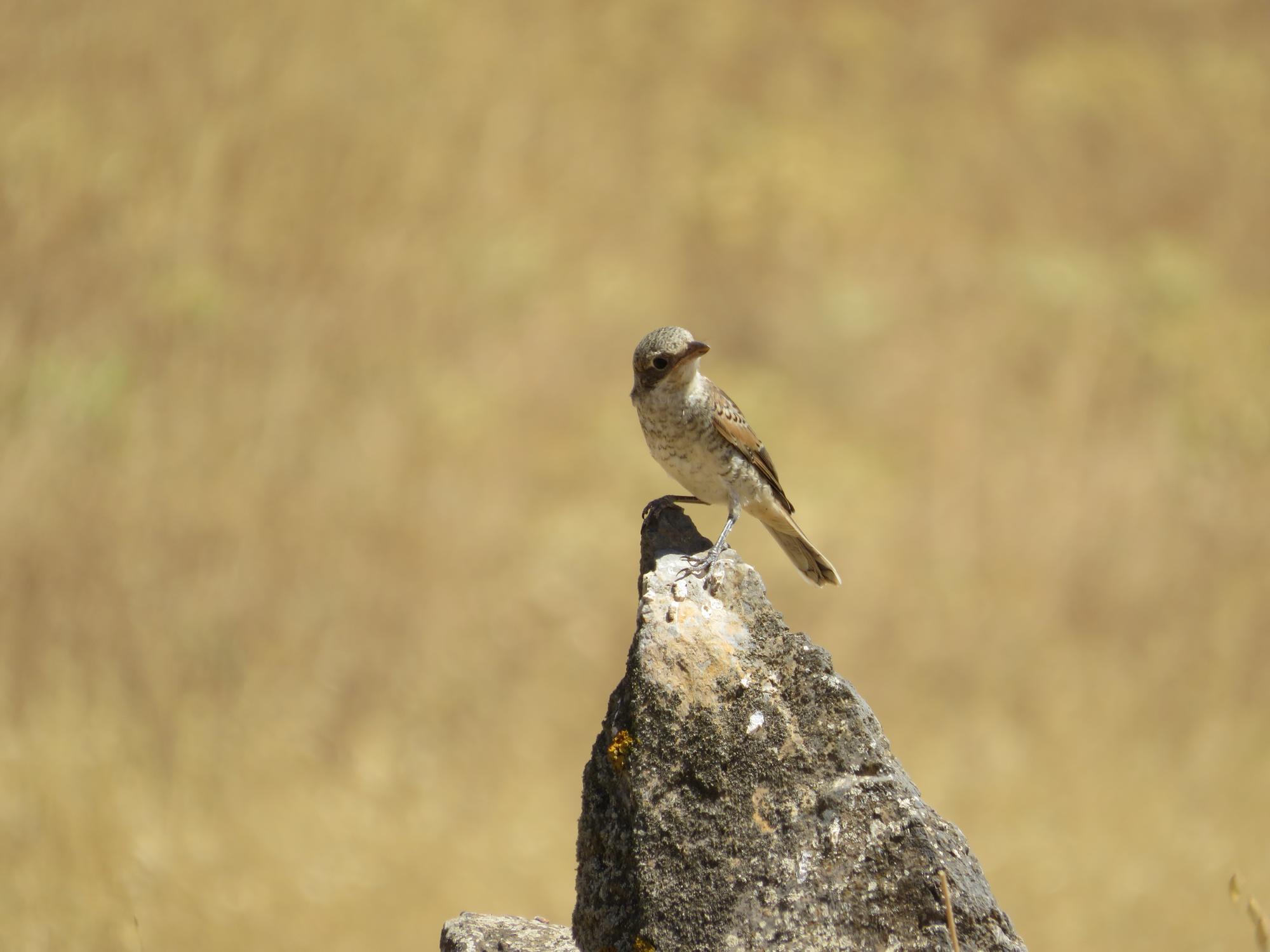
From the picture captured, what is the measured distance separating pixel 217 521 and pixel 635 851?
1075 centimetres

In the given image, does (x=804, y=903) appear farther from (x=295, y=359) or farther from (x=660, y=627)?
(x=295, y=359)

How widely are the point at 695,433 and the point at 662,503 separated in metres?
0.43

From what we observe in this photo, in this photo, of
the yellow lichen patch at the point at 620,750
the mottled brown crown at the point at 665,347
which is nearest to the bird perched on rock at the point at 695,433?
the mottled brown crown at the point at 665,347

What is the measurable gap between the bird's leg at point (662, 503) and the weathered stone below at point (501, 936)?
1.94 m

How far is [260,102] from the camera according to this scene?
16422 mm

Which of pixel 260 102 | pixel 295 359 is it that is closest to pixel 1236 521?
pixel 295 359

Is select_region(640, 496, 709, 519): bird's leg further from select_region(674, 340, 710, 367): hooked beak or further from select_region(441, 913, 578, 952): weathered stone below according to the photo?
select_region(441, 913, 578, 952): weathered stone below

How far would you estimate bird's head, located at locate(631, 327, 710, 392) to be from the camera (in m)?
5.90

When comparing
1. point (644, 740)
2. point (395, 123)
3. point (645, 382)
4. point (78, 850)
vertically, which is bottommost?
point (644, 740)

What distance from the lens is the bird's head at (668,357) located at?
5.90m

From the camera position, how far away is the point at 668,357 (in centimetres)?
591

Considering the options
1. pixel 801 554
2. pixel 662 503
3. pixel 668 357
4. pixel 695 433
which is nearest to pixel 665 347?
pixel 668 357

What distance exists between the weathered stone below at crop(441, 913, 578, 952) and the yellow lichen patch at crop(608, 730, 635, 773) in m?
0.86

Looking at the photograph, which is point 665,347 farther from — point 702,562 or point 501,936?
point 501,936
